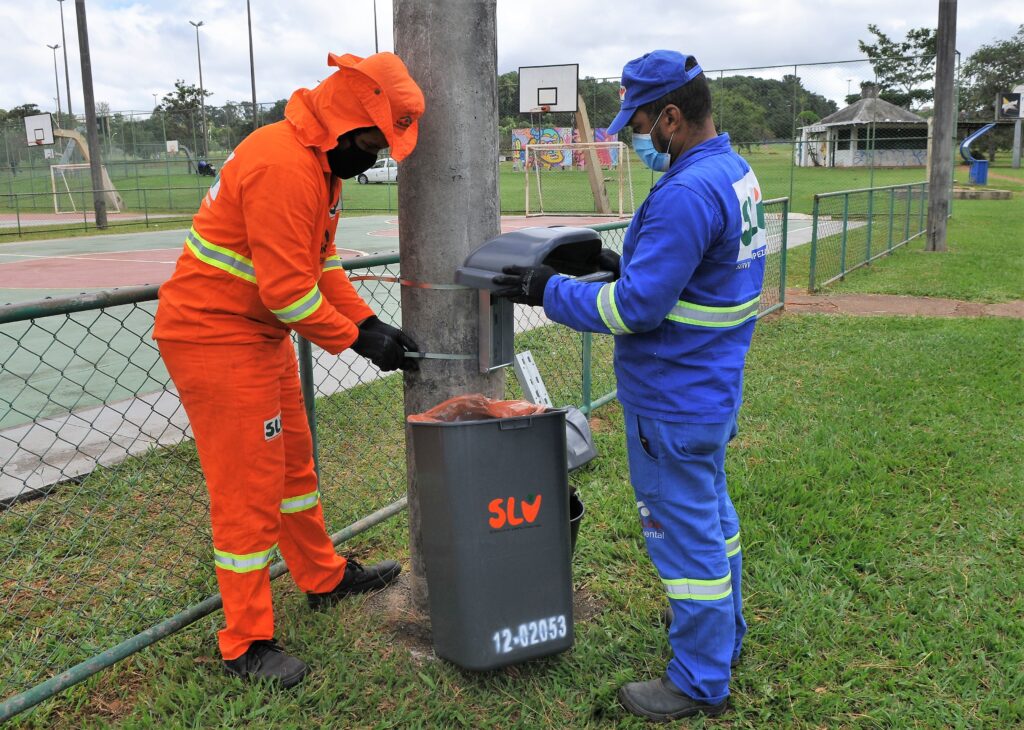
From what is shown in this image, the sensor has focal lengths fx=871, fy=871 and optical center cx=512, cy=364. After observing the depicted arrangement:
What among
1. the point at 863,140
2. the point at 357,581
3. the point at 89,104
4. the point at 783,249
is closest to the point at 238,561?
the point at 357,581

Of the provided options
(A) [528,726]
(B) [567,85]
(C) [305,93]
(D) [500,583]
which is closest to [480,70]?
(C) [305,93]

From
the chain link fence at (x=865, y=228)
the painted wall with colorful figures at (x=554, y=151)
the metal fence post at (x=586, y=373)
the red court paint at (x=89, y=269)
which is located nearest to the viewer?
the metal fence post at (x=586, y=373)

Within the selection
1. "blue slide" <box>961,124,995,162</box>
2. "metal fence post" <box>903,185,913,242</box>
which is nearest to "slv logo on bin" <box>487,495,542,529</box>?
"metal fence post" <box>903,185,913,242</box>

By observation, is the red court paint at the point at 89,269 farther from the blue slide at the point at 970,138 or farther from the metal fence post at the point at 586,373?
the blue slide at the point at 970,138

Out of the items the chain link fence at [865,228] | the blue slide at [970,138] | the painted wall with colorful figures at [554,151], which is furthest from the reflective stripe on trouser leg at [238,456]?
the blue slide at [970,138]

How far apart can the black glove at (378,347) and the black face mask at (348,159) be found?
48cm

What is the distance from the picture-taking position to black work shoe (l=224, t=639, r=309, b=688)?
2725 millimetres

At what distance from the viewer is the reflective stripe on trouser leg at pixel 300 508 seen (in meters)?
2.90

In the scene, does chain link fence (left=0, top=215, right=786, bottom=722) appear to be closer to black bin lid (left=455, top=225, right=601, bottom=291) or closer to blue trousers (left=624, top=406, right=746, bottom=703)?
black bin lid (left=455, top=225, right=601, bottom=291)

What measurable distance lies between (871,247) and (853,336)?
6.49m

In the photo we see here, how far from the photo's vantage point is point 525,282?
2.42m

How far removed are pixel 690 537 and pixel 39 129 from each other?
1284 inches

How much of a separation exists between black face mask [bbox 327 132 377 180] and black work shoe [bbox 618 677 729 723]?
5.81 ft

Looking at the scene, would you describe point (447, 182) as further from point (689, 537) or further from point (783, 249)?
point (783, 249)
